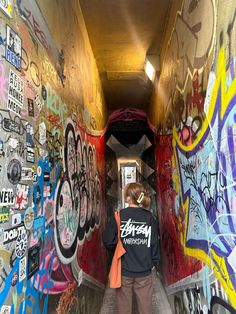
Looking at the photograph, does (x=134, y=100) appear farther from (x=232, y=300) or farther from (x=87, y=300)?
(x=232, y=300)

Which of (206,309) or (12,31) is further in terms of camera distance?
(206,309)

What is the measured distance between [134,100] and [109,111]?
3.10 ft

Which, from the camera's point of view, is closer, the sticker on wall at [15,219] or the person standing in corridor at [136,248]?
the sticker on wall at [15,219]

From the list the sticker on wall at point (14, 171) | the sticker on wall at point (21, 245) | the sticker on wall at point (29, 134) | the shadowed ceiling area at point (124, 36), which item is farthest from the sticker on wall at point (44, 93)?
the shadowed ceiling area at point (124, 36)

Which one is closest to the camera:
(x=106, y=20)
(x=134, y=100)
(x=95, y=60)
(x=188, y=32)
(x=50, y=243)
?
(x=50, y=243)

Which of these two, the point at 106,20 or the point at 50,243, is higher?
the point at 106,20

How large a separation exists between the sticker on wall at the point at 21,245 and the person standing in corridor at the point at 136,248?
1415 mm

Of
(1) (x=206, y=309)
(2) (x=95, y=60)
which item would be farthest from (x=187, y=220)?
(2) (x=95, y=60)

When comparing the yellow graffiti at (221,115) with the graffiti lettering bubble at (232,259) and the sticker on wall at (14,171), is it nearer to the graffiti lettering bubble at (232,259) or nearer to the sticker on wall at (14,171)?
the graffiti lettering bubble at (232,259)

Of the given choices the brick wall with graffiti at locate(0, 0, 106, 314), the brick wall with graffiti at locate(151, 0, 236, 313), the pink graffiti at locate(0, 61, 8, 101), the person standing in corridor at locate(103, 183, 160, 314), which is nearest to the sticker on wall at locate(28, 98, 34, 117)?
the brick wall with graffiti at locate(0, 0, 106, 314)

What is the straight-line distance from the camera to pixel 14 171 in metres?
1.16

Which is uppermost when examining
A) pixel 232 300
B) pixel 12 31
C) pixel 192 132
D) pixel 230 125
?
pixel 12 31

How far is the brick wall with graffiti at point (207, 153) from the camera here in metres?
1.37

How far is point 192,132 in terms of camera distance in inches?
86.0
